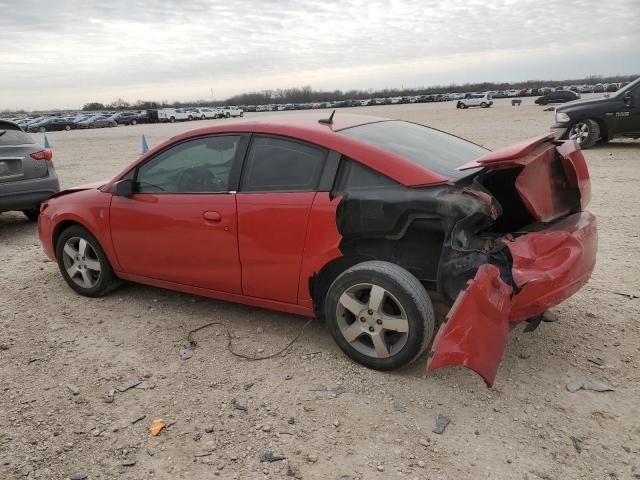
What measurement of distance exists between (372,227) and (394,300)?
47cm

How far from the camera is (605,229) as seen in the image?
20.0 ft

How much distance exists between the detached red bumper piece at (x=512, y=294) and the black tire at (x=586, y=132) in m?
10.4

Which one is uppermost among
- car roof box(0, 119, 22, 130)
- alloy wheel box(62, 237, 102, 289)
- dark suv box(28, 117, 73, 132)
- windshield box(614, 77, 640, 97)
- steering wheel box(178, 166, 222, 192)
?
windshield box(614, 77, 640, 97)

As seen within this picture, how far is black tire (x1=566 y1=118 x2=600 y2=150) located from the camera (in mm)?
12344

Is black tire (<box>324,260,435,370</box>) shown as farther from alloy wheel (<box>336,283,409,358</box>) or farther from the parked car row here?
the parked car row

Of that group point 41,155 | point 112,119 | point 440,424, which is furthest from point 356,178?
point 112,119

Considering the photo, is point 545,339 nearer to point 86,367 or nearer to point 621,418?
point 621,418

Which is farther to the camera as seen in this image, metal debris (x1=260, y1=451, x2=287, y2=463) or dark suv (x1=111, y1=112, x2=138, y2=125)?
dark suv (x1=111, y1=112, x2=138, y2=125)

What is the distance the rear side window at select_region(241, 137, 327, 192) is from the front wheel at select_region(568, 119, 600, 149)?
10.6 m

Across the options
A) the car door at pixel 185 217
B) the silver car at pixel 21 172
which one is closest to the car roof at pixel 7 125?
the silver car at pixel 21 172

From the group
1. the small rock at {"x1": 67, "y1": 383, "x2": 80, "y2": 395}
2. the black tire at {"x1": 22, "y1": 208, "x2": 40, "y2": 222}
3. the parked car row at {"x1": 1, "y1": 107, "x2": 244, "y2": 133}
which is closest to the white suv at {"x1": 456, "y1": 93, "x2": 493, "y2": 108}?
the parked car row at {"x1": 1, "y1": 107, "x2": 244, "y2": 133}

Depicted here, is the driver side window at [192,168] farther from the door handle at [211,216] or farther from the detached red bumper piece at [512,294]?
the detached red bumper piece at [512,294]

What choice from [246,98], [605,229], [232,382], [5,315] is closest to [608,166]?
[605,229]

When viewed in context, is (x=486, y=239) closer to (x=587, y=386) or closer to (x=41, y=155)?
(x=587, y=386)
